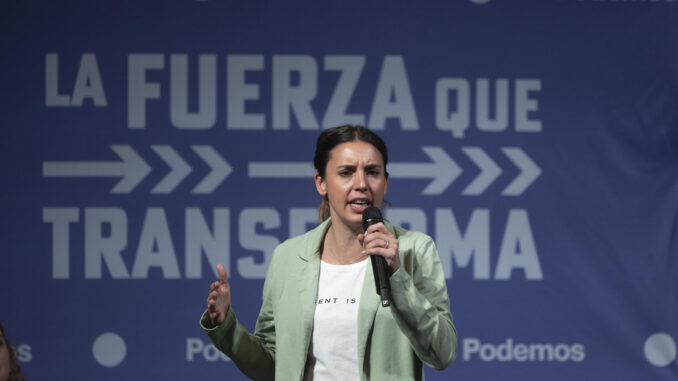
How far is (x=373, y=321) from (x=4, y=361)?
0.88 metres

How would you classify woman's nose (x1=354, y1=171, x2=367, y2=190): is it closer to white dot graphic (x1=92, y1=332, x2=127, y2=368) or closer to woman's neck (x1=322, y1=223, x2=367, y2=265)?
woman's neck (x1=322, y1=223, x2=367, y2=265)

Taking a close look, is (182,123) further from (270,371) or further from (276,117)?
(270,371)

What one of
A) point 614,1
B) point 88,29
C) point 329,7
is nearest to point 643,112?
point 614,1

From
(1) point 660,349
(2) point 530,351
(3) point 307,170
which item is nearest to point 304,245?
(3) point 307,170

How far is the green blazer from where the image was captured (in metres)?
1.56

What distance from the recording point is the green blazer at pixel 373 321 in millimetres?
1557

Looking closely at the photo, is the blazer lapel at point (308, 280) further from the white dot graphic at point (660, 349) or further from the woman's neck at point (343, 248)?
the white dot graphic at point (660, 349)

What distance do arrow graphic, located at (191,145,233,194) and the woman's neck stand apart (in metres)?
1.53

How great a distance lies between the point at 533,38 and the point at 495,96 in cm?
31

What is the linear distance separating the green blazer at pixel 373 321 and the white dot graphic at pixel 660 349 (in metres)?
1.94

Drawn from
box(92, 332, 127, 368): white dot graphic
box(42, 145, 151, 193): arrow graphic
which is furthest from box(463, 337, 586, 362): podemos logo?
box(42, 145, 151, 193): arrow graphic

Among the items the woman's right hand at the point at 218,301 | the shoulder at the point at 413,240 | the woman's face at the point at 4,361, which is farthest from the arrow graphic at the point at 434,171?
the woman's face at the point at 4,361

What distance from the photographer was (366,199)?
1.73 meters

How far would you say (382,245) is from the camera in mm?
1522
